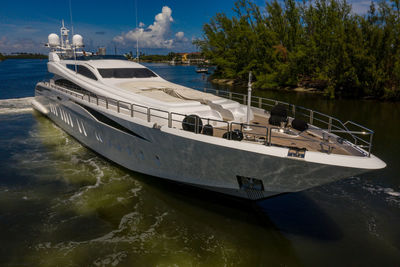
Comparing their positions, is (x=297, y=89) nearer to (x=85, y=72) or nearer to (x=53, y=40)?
(x=53, y=40)

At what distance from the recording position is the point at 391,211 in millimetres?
8750

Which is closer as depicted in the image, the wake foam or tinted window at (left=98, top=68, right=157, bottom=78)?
tinted window at (left=98, top=68, right=157, bottom=78)

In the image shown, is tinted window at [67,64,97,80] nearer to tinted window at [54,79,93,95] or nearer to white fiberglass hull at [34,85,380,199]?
tinted window at [54,79,93,95]

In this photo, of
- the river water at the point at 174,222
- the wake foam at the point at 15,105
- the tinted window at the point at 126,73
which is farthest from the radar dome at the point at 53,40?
the river water at the point at 174,222

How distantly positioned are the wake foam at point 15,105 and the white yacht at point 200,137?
1071cm

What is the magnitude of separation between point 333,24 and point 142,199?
32.6 meters

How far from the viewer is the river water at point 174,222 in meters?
6.88

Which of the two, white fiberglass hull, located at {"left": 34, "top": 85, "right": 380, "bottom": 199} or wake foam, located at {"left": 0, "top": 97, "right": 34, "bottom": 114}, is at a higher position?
white fiberglass hull, located at {"left": 34, "top": 85, "right": 380, "bottom": 199}

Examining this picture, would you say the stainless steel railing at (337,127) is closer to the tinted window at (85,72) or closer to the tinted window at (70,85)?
the tinted window at (85,72)

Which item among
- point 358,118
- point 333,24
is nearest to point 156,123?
point 358,118

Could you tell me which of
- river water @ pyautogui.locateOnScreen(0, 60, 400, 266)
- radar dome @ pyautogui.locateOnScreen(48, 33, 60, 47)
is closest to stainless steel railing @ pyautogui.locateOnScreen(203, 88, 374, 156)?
river water @ pyautogui.locateOnScreen(0, 60, 400, 266)

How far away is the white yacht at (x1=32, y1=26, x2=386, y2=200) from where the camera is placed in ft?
22.5

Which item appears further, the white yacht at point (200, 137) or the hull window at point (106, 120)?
the hull window at point (106, 120)

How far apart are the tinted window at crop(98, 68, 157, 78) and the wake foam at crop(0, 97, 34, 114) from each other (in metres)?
13.2
